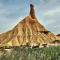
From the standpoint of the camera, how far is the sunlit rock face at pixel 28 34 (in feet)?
400

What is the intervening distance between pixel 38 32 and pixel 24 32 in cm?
723

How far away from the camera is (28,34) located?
130 m

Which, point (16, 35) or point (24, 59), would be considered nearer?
point (24, 59)

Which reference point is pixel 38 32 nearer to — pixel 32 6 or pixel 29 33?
pixel 29 33

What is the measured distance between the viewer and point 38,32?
445 feet

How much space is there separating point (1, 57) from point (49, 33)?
128621 millimetres

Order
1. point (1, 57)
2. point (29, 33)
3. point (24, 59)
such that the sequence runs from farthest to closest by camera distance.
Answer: point (29, 33) < point (24, 59) < point (1, 57)

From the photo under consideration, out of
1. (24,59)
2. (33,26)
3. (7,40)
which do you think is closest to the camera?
(24,59)

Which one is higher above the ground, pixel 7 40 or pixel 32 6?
pixel 32 6

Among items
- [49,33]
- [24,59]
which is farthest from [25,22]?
[24,59]

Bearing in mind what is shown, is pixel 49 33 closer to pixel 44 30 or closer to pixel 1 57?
pixel 44 30

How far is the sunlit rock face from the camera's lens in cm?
12188

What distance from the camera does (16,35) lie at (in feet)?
419

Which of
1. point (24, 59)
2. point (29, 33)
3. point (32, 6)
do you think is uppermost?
point (32, 6)
